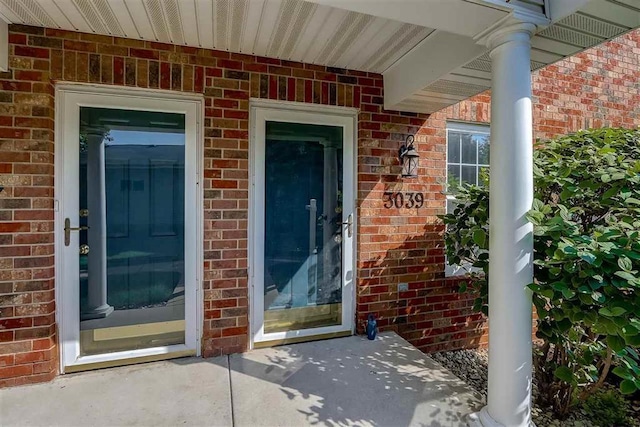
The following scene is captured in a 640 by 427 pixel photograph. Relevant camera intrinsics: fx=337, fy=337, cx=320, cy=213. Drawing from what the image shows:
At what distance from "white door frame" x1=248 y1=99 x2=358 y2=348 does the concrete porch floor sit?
0.33 metres

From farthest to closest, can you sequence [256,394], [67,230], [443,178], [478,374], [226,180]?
[443,178], [478,374], [226,180], [67,230], [256,394]

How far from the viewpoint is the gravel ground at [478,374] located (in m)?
2.46

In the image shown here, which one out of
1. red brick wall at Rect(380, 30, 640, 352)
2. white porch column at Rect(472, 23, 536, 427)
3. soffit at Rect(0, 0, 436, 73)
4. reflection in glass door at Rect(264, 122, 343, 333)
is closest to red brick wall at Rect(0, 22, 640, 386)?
red brick wall at Rect(380, 30, 640, 352)

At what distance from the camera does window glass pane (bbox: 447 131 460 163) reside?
12.2 ft

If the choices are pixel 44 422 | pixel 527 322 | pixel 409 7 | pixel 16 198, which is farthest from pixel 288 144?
pixel 44 422

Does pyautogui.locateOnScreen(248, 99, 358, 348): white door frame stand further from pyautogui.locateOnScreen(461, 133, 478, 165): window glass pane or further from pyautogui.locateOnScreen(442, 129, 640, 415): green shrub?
pyautogui.locateOnScreen(461, 133, 478, 165): window glass pane

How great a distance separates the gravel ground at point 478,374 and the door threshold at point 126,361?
234cm

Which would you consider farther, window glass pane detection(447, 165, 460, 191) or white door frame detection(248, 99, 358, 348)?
window glass pane detection(447, 165, 460, 191)

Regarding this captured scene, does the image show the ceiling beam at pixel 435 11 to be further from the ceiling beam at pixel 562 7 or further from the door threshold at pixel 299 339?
the door threshold at pixel 299 339

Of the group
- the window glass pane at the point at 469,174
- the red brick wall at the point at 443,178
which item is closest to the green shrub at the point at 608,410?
the red brick wall at the point at 443,178

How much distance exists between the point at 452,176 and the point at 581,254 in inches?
81.5

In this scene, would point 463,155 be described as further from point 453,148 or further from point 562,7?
point 562,7

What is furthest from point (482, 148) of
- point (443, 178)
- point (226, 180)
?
point (226, 180)

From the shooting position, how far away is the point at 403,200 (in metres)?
3.39
